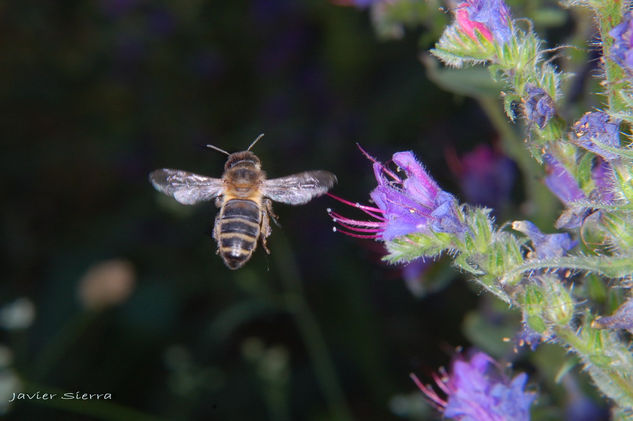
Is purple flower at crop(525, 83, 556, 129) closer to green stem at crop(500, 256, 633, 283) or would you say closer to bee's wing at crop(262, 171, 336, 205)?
green stem at crop(500, 256, 633, 283)

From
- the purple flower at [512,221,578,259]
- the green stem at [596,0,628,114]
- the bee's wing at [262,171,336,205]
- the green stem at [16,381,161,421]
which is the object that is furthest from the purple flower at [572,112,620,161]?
the green stem at [16,381,161,421]

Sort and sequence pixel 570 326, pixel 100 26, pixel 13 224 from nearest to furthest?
pixel 570 326 → pixel 13 224 → pixel 100 26

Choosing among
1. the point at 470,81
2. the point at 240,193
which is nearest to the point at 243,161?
the point at 240,193

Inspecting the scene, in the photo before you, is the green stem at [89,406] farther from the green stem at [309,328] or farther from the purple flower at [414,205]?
the purple flower at [414,205]

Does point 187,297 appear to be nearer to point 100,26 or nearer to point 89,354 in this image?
point 89,354

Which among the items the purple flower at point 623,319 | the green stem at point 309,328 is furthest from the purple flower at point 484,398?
the green stem at point 309,328

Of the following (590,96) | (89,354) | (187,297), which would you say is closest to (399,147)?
(187,297)
